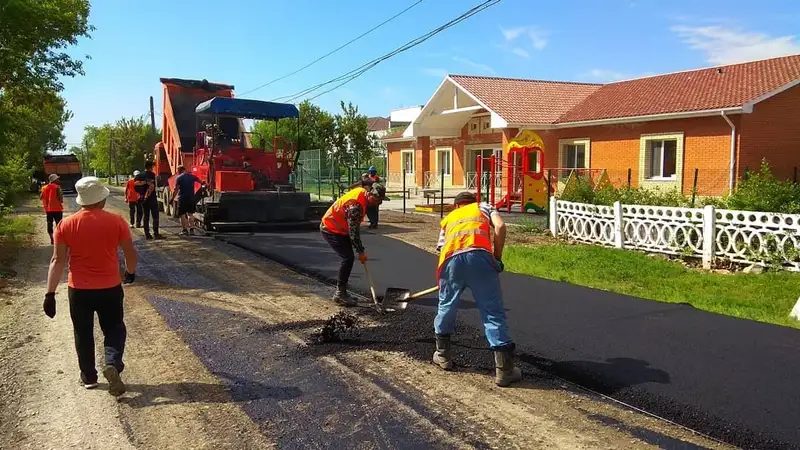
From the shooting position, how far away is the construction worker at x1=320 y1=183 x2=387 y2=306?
678 cm

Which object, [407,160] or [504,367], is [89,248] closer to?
[504,367]

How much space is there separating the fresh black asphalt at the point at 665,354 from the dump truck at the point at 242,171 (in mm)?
6183

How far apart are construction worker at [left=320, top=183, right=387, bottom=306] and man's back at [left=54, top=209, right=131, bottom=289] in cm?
286

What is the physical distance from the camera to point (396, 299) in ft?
21.1

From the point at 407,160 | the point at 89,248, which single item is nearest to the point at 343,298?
the point at 89,248

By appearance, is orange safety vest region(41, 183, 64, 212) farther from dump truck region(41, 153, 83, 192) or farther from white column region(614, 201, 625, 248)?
dump truck region(41, 153, 83, 192)

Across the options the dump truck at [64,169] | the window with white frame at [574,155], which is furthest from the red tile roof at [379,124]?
the window with white frame at [574,155]

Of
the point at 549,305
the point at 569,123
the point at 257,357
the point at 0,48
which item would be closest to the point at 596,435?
the point at 257,357

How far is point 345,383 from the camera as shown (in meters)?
4.45

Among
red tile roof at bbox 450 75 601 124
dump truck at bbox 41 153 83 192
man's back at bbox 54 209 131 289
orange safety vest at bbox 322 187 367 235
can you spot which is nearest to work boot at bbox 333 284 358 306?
orange safety vest at bbox 322 187 367 235

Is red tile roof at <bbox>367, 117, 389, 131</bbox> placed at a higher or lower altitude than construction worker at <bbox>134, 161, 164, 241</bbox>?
higher

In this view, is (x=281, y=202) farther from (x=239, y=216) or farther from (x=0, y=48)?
(x=0, y=48)

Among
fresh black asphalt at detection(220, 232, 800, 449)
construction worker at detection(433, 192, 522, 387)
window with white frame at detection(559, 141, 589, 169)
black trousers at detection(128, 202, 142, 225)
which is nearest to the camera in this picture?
fresh black asphalt at detection(220, 232, 800, 449)

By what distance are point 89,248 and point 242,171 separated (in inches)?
385
